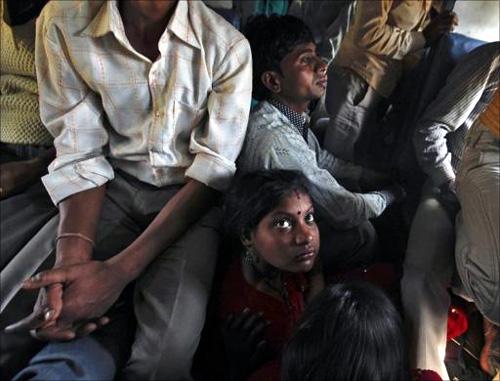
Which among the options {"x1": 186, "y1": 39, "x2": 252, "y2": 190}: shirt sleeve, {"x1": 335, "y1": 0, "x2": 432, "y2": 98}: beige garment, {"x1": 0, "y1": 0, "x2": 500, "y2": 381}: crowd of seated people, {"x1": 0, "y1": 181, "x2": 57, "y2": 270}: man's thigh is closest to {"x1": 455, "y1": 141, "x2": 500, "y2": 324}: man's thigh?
{"x1": 0, "y1": 0, "x2": 500, "y2": 381}: crowd of seated people

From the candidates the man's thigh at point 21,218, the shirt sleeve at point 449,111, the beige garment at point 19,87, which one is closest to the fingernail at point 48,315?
the man's thigh at point 21,218

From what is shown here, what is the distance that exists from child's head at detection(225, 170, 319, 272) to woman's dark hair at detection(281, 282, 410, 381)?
0.20m

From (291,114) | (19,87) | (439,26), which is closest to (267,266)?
(291,114)

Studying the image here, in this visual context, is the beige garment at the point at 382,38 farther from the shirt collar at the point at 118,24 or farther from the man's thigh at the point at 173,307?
the man's thigh at the point at 173,307

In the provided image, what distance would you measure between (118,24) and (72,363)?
2.36ft

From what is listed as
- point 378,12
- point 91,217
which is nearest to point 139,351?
point 91,217

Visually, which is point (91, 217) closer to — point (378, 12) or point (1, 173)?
point (1, 173)

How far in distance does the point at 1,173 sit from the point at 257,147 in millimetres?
664

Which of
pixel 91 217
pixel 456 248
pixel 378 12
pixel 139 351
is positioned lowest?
pixel 139 351

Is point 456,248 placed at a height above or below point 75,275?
above

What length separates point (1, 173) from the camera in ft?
3.90

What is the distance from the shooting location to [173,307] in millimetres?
961

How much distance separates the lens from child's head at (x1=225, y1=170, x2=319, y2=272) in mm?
1008

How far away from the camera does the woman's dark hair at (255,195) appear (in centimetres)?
102
